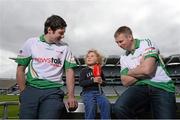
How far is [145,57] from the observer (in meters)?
3.38

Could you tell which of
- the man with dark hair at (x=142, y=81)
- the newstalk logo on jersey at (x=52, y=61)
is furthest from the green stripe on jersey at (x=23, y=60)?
the man with dark hair at (x=142, y=81)

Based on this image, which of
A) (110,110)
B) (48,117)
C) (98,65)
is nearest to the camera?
(48,117)

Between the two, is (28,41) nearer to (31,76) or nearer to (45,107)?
(31,76)

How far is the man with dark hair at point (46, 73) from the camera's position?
11.0 feet

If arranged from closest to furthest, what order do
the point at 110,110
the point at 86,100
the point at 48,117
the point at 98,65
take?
the point at 48,117 < the point at 110,110 < the point at 86,100 < the point at 98,65

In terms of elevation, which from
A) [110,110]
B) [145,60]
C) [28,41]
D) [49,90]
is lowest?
[110,110]

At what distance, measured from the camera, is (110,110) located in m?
3.73

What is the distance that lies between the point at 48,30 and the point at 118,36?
682 millimetres

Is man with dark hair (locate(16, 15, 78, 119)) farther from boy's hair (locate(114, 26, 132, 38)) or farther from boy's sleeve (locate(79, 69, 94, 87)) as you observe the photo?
boy's sleeve (locate(79, 69, 94, 87))

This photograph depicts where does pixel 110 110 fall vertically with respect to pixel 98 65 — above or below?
below

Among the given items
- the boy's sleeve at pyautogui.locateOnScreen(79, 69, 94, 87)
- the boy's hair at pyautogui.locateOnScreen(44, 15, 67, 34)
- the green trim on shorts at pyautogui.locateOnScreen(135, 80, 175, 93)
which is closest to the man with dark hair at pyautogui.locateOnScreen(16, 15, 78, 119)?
the boy's hair at pyautogui.locateOnScreen(44, 15, 67, 34)

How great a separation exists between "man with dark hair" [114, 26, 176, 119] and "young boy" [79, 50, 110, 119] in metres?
0.52

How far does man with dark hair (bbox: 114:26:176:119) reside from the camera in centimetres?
327

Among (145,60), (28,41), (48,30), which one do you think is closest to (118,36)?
(145,60)
